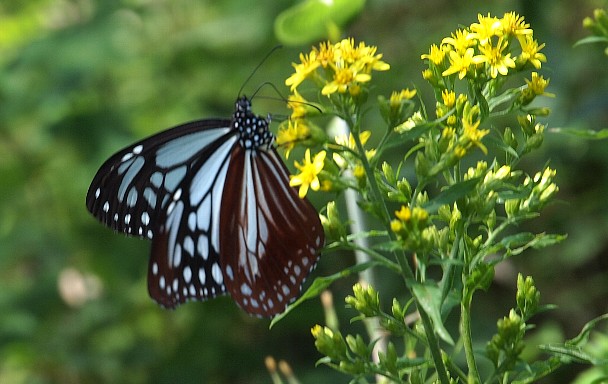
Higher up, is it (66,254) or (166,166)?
(166,166)

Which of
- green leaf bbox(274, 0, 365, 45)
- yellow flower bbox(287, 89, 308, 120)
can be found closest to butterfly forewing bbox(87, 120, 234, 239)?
green leaf bbox(274, 0, 365, 45)

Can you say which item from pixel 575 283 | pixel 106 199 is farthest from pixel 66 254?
pixel 575 283

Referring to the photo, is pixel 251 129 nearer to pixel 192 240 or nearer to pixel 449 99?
pixel 192 240

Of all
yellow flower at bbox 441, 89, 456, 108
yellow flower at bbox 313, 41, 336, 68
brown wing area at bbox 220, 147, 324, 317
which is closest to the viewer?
yellow flower at bbox 441, 89, 456, 108

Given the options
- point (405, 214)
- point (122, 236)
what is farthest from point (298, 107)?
point (122, 236)

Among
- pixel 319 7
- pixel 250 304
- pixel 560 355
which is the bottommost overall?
pixel 560 355

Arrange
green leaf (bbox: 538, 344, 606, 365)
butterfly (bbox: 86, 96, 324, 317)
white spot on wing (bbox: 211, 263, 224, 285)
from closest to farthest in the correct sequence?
1. green leaf (bbox: 538, 344, 606, 365)
2. butterfly (bbox: 86, 96, 324, 317)
3. white spot on wing (bbox: 211, 263, 224, 285)

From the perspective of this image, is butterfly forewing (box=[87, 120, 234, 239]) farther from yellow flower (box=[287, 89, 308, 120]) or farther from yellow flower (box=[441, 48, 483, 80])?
yellow flower (box=[441, 48, 483, 80])

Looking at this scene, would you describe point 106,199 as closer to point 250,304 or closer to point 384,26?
point 250,304

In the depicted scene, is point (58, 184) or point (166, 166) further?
point (58, 184)
